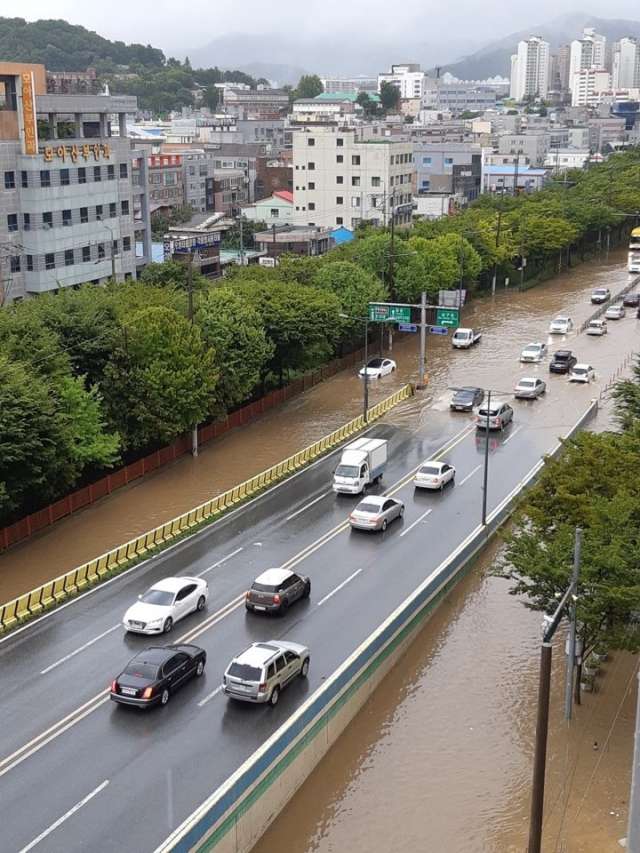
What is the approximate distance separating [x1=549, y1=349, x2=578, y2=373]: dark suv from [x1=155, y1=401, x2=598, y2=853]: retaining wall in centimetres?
3378

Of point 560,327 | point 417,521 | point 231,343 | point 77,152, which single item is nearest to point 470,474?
point 417,521

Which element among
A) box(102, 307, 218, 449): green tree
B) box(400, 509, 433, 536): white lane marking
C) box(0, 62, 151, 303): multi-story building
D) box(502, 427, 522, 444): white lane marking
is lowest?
box(400, 509, 433, 536): white lane marking

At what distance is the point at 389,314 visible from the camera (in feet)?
208

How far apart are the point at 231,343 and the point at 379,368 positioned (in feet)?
51.9

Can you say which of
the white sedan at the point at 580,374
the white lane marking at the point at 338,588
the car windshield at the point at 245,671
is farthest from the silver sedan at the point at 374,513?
the white sedan at the point at 580,374

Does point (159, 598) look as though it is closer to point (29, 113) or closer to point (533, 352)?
point (533, 352)

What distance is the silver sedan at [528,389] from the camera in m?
59.3

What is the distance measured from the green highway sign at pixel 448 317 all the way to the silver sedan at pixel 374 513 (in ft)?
72.5

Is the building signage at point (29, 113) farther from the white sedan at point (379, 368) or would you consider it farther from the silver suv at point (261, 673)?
the silver suv at point (261, 673)

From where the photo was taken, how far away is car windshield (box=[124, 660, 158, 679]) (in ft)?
87.7

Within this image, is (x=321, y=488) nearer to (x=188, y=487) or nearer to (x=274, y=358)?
(x=188, y=487)

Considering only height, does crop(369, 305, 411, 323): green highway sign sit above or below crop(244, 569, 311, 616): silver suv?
above

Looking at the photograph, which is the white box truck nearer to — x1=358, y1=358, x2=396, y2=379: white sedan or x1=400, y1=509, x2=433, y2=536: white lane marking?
x1=400, y1=509, x2=433, y2=536: white lane marking

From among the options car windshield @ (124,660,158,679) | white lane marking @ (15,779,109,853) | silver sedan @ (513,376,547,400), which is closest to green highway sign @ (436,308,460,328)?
silver sedan @ (513,376,547,400)
